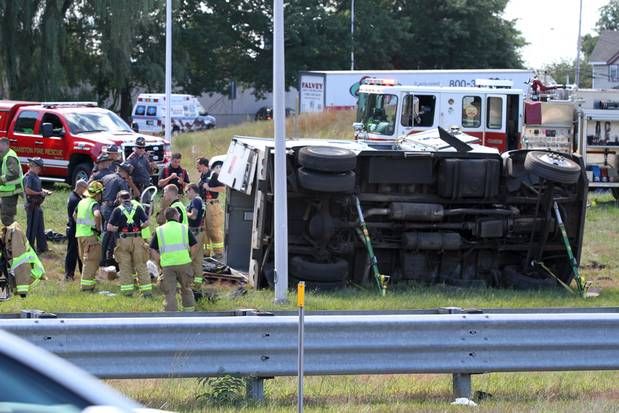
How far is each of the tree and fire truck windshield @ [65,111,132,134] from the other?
116 m

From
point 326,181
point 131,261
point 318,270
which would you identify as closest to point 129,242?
point 131,261

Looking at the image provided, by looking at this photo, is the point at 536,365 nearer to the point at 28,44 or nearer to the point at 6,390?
the point at 6,390

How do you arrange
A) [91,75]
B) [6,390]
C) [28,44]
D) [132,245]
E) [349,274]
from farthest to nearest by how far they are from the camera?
[91,75] → [28,44] → [349,274] → [132,245] → [6,390]

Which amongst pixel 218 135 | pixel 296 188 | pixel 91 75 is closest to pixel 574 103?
pixel 296 188

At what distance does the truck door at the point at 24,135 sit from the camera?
25.8 m

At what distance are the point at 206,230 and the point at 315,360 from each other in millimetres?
9792

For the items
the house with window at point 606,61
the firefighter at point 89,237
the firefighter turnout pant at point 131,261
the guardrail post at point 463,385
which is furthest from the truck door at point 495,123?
the house with window at point 606,61

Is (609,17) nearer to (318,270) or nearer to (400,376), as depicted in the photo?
(318,270)

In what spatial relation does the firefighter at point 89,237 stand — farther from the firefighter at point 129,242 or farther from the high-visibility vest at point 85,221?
the firefighter at point 129,242

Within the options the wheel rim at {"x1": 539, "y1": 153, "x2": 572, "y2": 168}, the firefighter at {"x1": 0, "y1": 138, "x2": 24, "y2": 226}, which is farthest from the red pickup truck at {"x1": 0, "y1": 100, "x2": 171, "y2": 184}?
the wheel rim at {"x1": 539, "y1": 153, "x2": 572, "y2": 168}

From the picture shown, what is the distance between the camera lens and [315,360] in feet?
26.4

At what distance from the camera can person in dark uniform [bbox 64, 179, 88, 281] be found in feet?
51.5

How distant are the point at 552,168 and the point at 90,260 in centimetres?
606

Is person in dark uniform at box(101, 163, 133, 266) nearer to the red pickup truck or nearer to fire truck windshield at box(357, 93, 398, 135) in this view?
the red pickup truck
